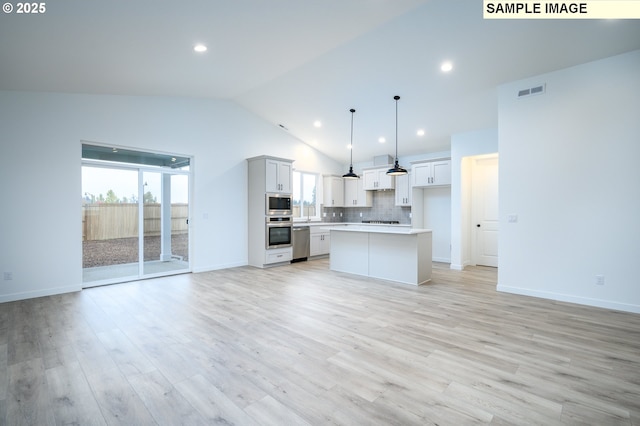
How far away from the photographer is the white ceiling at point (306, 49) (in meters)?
3.18

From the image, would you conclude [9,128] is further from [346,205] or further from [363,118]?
[346,205]

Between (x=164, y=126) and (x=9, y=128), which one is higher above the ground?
(x=164, y=126)

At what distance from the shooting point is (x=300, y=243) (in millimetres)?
7715

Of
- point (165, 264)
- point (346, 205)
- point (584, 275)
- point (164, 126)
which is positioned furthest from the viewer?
point (346, 205)

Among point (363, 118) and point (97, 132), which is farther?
point (363, 118)

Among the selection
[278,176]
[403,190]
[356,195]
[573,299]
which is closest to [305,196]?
[356,195]

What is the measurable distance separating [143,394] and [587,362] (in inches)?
142

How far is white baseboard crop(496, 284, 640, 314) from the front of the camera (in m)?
3.90

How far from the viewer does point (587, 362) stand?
8.52ft

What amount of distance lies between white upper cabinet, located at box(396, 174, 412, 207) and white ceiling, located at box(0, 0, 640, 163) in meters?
2.11

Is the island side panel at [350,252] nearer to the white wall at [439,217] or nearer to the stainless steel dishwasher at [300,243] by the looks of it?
the stainless steel dishwasher at [300,243]

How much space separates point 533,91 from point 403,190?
3.87 meters

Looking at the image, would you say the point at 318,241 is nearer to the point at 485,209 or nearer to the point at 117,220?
the point at 485,209

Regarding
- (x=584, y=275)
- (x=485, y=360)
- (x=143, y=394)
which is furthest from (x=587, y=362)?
(x=143, y=394)
